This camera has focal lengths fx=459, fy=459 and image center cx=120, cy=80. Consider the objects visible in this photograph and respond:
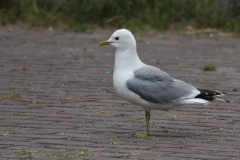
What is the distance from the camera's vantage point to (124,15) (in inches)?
434

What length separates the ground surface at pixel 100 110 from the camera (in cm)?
376

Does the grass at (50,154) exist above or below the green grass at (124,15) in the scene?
below

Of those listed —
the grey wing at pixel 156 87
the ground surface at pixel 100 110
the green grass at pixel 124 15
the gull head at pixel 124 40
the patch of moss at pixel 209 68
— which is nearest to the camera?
the ground surface at pixel 100 110

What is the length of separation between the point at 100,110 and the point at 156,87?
1025 mm

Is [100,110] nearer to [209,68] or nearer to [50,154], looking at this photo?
[50,154]

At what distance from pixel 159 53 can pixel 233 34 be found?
2493mm

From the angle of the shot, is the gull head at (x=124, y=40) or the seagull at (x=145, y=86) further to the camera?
the gull head at (x=124, y=40)

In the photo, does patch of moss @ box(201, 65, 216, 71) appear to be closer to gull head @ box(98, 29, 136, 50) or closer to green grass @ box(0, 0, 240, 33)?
gull head @ box(98, 29, 136, 50)

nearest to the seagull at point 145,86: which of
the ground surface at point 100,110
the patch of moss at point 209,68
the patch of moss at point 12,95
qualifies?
the ground surface at point 100,110

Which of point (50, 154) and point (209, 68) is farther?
point (209, 68)

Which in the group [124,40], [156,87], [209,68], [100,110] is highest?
[124,40]

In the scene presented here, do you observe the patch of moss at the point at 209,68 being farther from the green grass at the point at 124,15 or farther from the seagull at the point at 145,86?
the green grass at the point at 124,15

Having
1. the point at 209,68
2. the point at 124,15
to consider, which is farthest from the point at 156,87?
the point at 124,15

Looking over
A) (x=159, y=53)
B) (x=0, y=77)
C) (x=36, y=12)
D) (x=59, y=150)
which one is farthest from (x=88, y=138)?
(x=36, y=12)
